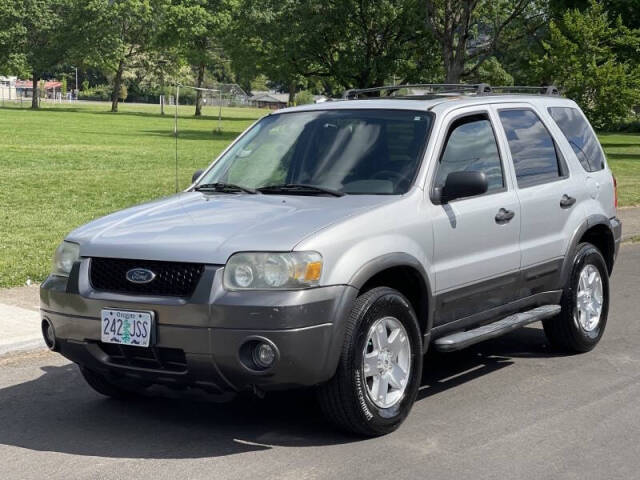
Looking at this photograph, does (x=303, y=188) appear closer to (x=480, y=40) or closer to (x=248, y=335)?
(x=248, y=335)

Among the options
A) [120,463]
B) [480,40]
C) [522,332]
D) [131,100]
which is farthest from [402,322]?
[131,100]

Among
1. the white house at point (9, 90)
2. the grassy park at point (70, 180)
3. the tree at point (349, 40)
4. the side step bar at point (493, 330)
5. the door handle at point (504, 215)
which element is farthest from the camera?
the white house at point (9, 90)

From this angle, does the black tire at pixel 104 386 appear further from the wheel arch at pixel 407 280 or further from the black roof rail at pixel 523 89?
the black roof rail at pixel 523 89

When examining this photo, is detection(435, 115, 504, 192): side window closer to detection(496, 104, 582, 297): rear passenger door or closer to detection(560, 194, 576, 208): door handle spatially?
detection(496, 104, 582, 297): rear passenger door

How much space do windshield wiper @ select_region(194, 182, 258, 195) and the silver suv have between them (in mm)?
12

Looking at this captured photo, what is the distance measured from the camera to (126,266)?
549 centimetres

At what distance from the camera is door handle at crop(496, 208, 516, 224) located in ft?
22.0

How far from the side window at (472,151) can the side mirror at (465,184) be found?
0.20 meters

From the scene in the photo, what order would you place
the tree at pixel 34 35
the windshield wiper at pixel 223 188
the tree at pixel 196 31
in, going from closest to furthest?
1. the windshield wiper at pixel 223 188
2. the tree at pixel 34 35
3. the tree at pixel 196 31

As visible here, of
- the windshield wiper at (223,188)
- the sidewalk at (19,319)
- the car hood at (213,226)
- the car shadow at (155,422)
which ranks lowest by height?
the sidewalk at (19,319)

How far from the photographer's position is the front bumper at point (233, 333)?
203 inches

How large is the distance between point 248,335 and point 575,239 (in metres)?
3.25

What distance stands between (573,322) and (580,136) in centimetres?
145

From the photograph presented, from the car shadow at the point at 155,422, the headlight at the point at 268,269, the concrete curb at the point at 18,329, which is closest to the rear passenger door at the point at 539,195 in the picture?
the car shadow at the point at 155,422
